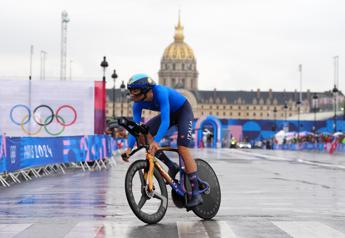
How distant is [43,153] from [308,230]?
16090mm

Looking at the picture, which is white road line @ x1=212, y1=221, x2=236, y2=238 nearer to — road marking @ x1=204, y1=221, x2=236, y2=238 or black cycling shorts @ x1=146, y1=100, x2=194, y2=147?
road marking @ x1=204, y1=221, x2=236, y2=238

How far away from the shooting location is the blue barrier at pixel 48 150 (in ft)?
67.3

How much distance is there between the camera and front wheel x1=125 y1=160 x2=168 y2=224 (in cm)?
987

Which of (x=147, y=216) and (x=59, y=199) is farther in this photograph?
(x=59, y=199)

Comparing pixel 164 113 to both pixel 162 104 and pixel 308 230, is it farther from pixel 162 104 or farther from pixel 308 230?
pixel 308 230

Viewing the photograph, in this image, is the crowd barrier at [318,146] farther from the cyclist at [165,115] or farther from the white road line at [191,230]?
the white road line at [191,230]

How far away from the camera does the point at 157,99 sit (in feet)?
33.2

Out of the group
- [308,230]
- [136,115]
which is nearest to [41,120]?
[136,115]

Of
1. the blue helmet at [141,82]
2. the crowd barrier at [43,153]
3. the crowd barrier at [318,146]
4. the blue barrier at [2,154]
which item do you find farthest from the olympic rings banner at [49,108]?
the crowd barrier at [318,146]

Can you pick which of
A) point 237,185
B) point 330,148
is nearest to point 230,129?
point 330,148

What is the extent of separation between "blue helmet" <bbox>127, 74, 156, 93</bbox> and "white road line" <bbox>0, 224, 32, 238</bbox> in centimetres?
196

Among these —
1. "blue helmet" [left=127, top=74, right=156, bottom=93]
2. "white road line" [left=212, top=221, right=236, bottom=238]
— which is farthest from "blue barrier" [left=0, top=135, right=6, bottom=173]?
"white road line" [left=212, top=221, right=236, bottom=238]

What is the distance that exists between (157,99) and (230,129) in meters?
139

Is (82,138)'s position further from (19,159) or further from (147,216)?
(147,216)
